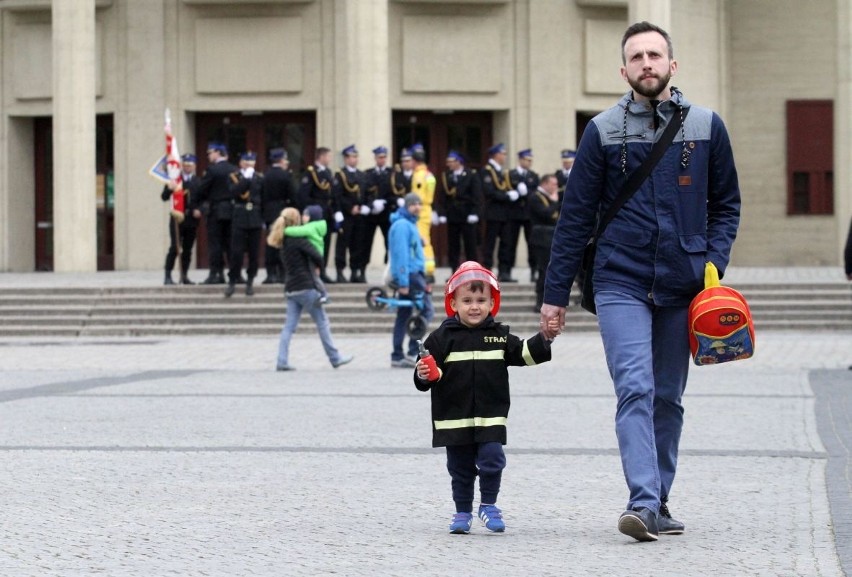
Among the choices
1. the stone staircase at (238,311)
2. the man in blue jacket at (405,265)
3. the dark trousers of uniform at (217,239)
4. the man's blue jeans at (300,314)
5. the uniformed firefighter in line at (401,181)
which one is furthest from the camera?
the uniformed firefighter in line at (401,181)

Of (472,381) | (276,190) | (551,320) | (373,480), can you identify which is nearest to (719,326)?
(551,320)

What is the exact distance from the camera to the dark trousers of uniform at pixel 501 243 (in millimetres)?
26266

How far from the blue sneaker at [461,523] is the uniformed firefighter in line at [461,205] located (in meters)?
18.8

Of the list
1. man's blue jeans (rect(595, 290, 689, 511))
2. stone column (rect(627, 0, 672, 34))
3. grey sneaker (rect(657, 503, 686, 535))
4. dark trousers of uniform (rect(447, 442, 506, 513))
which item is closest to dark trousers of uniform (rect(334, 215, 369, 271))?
stone column (rect(627, 0, 672, 34))

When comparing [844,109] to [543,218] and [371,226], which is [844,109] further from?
[543,218]

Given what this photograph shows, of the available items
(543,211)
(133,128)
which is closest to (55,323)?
(543,211)

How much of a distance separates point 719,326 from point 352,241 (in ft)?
64.0

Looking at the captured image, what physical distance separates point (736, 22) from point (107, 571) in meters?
33.7

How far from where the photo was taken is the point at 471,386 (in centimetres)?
729

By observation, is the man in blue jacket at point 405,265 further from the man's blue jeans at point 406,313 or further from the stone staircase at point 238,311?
the stone staircase at point 238,311

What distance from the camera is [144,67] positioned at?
35.4 m

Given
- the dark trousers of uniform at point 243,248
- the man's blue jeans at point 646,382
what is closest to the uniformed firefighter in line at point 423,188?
the dark trousers of uniform at point 243,248

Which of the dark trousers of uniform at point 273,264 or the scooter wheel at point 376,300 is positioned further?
the dark trousers of uniform at point 273,264

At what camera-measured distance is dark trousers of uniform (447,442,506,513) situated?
7.23 metres
